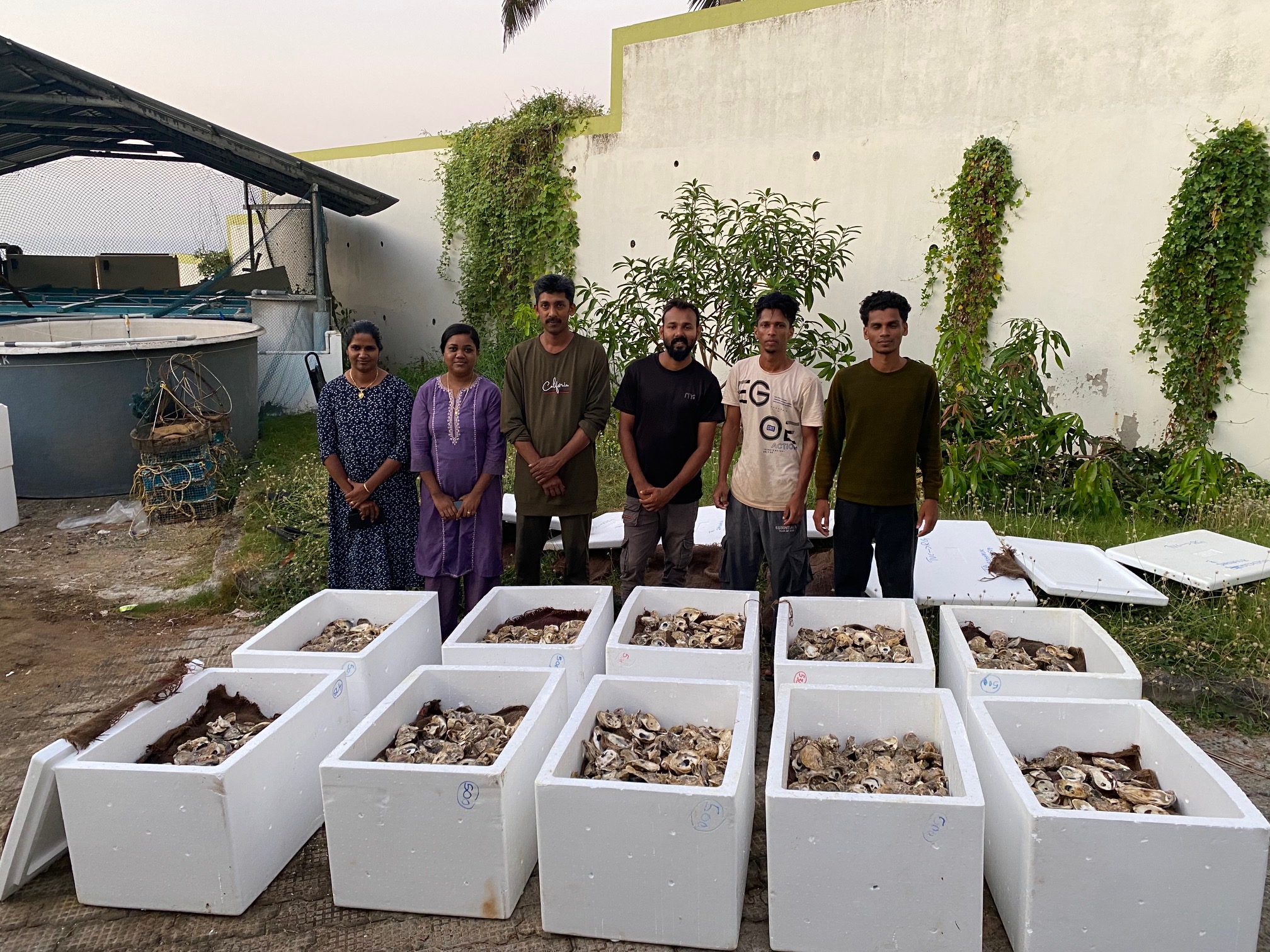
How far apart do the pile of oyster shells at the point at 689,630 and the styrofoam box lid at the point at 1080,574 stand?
5.37 ft

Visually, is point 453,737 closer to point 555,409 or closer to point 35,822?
point 35,822

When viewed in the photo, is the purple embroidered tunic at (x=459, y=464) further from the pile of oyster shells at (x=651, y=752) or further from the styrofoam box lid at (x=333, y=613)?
the pile of oyster shells at (x=651, y=752)

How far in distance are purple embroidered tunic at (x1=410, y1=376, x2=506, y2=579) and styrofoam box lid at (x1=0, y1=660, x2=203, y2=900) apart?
59.8 inches

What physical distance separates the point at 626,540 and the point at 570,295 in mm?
1108

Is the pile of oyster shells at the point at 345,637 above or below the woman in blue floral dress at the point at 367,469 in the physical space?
below

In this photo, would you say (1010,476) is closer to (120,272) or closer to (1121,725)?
(1121,725)

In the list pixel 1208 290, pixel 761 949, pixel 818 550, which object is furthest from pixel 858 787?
pixel 1208 290

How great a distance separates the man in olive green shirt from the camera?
12.5 ft

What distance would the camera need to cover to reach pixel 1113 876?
6.79 feet

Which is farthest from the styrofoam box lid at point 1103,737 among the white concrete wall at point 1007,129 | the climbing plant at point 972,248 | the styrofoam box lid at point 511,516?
the white concrete wall at point 1007,129

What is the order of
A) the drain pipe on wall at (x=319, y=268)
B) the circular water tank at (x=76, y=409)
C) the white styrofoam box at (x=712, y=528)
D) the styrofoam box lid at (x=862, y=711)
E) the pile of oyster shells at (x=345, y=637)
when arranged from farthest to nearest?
the drain pipe on wall at (x=319, y=268)
the circular water tank at (x=76, y=409)
the white styrofoam box at (x=712, y=528)
the pile of oyster shells at (x=345, y=637)
the styrofoam box lid at (x=862, y=711)

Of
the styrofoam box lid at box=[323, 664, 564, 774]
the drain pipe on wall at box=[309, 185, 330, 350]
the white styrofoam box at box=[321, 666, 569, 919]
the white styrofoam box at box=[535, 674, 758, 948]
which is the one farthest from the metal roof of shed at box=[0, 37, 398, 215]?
the white styrofoam box at box=[535, 674, 758, 948]

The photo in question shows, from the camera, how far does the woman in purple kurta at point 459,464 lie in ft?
12.3

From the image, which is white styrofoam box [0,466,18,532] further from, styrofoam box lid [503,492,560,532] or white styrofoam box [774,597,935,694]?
white styrofoam box [774,597,935,694]
